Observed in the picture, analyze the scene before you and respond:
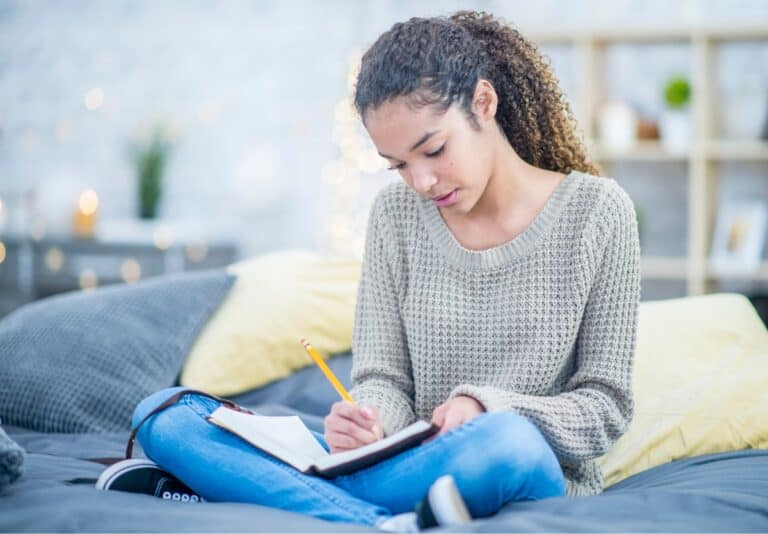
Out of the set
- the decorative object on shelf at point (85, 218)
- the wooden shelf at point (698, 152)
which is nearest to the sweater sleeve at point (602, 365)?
the wooden shelf at point (698, 152)

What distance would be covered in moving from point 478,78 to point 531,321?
34 cm

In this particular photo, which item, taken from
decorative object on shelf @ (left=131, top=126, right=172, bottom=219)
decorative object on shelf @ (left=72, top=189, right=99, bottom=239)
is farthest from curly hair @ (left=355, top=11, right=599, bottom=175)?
decorative object on shelf @ (left=131, top=126, right=172, bottom=219)

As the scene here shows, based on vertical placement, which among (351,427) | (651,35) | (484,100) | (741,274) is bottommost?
(741,274)

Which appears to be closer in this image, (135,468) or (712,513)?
(712,513)

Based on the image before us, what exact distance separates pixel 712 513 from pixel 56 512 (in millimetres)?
767

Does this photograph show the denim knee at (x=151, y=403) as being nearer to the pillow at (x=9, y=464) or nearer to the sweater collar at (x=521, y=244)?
the pillow at (x=9, y=464)

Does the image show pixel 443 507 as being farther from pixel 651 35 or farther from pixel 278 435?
pixel 651 35

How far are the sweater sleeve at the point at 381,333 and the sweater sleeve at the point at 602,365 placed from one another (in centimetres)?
20

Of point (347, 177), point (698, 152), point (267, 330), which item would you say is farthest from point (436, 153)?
point (347, 177)

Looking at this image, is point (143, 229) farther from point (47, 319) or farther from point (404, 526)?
point (404, 526)

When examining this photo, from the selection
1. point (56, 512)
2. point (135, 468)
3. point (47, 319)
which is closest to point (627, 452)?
point (135, 468)

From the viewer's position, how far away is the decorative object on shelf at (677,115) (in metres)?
3.59

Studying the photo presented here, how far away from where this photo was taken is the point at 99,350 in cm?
197

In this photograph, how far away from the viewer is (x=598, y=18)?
12.6 ft
